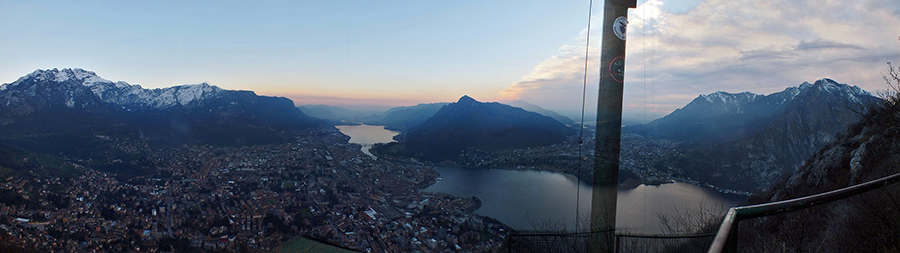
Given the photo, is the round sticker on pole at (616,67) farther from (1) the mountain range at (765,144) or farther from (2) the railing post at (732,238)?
(1) the mountain range at (765,144)

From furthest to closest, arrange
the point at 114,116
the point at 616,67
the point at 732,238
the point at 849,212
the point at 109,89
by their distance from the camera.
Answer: the point at 109,89 → the point at 114,116 → the point at 849,212 → the point at 616,67 → the point at 732,238

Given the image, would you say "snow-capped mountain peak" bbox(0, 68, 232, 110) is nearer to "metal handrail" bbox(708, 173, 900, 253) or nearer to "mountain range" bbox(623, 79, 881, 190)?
"metal handrail" bbox(708, 173, 900, 253)

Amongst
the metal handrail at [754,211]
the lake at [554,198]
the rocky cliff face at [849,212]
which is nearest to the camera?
the metal handrail at [754,211]

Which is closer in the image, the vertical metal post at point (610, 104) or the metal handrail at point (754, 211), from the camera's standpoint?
the metal handrail at point (754, 211)

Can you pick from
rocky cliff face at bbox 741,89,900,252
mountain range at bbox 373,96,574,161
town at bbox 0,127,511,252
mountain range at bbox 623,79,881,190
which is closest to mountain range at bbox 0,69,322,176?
town at bbox 0,127,511,252

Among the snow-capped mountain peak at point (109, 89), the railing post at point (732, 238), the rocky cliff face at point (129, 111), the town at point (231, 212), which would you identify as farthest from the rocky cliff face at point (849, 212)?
the snow-capped mountain peak at point (109, 89)

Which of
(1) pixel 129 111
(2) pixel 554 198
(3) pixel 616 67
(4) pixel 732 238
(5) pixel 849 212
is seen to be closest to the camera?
(4) pixel 732 238

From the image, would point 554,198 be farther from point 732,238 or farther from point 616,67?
point 732,238

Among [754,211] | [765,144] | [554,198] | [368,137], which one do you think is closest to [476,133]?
[368,137]
